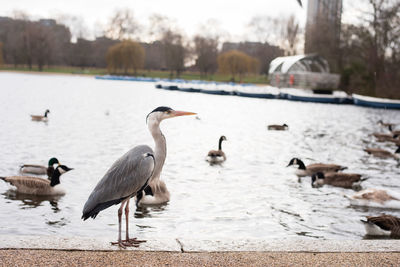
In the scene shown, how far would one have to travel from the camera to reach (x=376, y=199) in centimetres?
941

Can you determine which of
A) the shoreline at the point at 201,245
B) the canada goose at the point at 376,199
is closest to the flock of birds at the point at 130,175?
the shoreline at the point at 201,245

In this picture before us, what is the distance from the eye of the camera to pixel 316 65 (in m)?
55.0

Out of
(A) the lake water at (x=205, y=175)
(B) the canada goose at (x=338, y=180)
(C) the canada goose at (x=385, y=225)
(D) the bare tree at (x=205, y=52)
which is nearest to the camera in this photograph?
(C) the canada goose at (x=385, y=225)

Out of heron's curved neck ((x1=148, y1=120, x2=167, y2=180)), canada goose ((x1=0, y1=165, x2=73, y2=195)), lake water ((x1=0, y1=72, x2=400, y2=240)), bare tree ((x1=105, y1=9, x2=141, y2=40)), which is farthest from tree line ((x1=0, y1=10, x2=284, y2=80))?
heron's curved neck ((x1=148, y1=120, x2=167, y2=180))

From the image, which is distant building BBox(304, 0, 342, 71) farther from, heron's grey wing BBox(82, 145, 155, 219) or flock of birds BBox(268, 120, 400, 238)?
heron's grey wing BBox(82, 145, 155, 219)

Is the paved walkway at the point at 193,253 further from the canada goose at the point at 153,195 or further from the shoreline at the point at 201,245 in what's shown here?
the canada goose at the point at 153,195

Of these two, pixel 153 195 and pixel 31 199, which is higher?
pixel 153 195

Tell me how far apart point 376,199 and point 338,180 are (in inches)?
79.1

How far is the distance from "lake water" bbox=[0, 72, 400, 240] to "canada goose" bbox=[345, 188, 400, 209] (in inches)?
6.5

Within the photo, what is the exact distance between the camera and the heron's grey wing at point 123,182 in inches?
191

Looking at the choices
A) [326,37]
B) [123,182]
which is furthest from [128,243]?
[326,37]

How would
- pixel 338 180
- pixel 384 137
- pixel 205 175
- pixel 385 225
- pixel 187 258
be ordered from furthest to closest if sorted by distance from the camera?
pixel 384 137
pixel 205 175
pixel 338 180
pixel 385 225
pixel 187 258

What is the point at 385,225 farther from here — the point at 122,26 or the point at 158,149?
the point at 122,26

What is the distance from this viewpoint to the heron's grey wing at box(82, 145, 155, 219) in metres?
4.86
